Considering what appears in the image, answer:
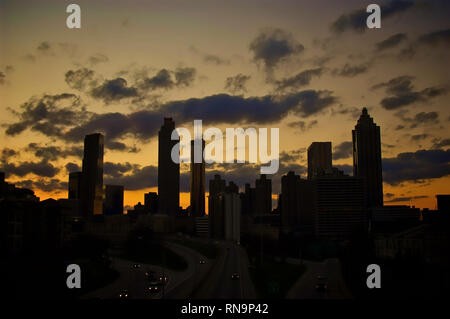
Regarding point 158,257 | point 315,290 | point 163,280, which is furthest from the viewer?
point 158,257

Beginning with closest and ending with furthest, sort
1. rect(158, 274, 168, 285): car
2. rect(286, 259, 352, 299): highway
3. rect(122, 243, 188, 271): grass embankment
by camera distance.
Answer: rect(158, 274, 168, 285): car, rect(286, 259, 352, 299): highway, rect(122, 243, 188, 271): grass embankment

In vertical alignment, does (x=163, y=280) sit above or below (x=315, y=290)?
above

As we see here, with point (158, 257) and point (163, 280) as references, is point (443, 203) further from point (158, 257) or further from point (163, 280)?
point (158, 257)

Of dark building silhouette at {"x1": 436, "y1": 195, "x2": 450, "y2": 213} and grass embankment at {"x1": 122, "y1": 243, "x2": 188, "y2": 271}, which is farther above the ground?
dark building silhouette at {"x1": 436, "y1": 195, "x2": 450, "y2": 213}

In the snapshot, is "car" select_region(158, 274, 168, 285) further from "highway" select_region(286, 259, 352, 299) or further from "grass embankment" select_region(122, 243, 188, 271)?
"grass embankment" select_region(122, 243, 188, 271)

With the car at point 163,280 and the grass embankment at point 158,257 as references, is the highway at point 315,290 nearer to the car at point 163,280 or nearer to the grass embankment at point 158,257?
→ the car at point 163,280

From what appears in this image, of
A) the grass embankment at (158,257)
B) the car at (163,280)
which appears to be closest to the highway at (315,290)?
the car at (163,280)

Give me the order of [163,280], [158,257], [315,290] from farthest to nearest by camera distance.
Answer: [158,257], [315,290], [163,280]

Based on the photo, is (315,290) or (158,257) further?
(158,257)

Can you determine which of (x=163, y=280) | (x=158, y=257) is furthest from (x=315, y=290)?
(x=158, y=257)

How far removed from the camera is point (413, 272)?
44.6 meters

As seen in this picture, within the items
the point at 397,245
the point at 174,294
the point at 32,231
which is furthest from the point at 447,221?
the point at 32,231

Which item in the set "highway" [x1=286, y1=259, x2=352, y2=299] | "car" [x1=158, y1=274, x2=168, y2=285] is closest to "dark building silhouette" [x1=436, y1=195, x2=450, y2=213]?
"highway" [x1=286, y1=259, x2=352, y2=299]
